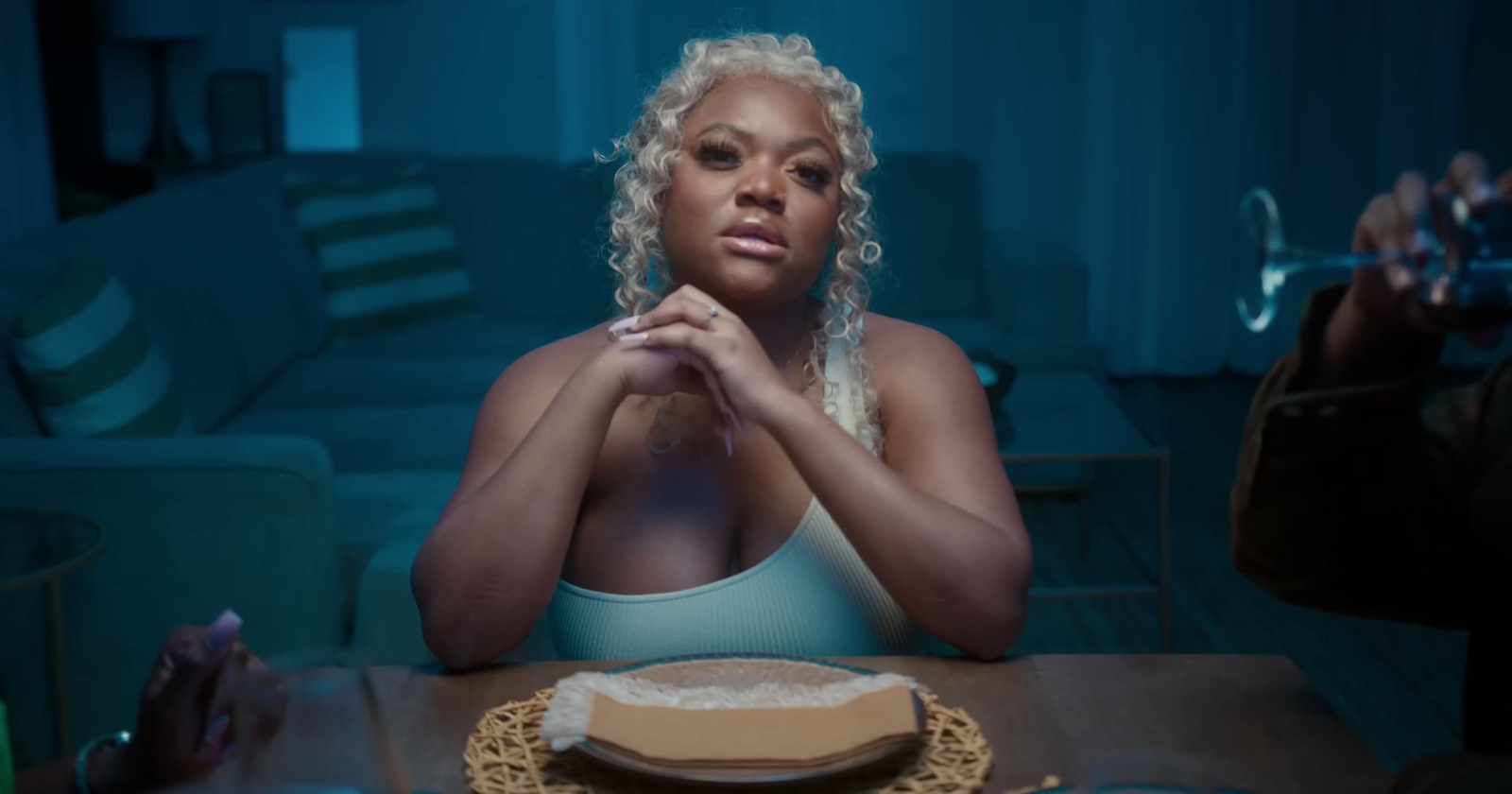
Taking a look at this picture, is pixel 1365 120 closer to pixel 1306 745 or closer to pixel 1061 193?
pixel 1061 193

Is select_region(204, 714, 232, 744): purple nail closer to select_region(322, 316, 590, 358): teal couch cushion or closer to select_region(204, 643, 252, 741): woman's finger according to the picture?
select_region(204, 643, 252, 741): woman's finger

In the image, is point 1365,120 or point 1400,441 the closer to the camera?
point 1400,441

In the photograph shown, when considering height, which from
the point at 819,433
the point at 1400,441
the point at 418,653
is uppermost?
the point at 1400,441

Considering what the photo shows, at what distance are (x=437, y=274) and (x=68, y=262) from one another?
31.6 inches

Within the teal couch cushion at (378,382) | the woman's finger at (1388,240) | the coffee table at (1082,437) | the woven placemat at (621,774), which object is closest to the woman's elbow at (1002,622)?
the woven placemat at (621,774)

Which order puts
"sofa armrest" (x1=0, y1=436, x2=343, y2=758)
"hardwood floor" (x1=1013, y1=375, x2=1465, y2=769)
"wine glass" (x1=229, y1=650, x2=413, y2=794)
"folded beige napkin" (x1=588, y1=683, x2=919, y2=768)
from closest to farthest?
"wine glass" (x1=229, y1=650, x2=413, y2=794) → "folded beige napkin" (x1=588, y1=683, x2=919, y2=768) → "sofa armrest" (x1=0, y1=436, x2=343, y2=758) → "hardwood floor" (x1=1013, y1=375, x2=1465, y2=769)

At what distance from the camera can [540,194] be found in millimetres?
2137

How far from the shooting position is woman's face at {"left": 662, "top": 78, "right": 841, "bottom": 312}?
0.87 metres

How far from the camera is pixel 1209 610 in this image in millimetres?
2049

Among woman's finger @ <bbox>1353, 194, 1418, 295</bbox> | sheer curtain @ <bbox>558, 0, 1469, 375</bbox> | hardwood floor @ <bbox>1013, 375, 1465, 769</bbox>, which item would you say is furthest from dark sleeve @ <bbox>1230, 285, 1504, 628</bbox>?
sheer curtain @ <bbox>558, 0, 1469, 375</bbox>

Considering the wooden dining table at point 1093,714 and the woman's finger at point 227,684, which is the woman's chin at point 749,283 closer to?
the wooden dining table at point 1093,714

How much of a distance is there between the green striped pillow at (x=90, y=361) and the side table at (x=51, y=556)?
1.56ft

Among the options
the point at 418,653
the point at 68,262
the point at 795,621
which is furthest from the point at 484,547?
the point at 68,262

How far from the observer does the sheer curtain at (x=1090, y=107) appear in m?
1.80
